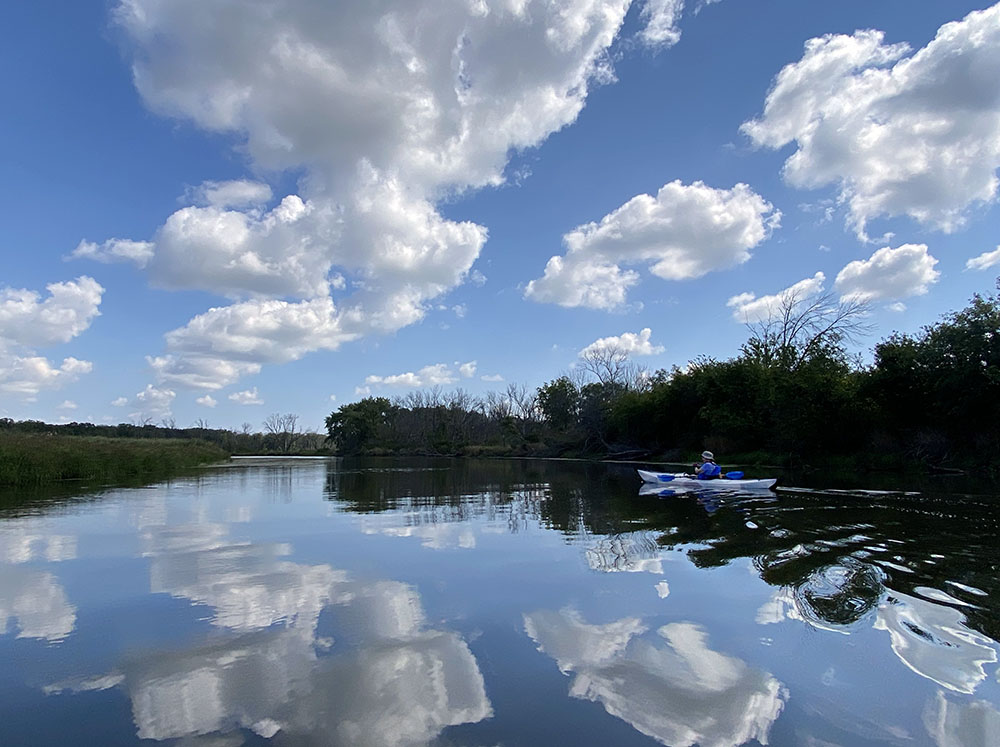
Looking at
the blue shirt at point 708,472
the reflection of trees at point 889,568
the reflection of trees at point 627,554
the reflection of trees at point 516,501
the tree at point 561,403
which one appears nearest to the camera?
the reflection of trees at point 889,568

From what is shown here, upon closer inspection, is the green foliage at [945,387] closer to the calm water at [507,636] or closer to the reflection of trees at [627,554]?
the calm water at [507,636]

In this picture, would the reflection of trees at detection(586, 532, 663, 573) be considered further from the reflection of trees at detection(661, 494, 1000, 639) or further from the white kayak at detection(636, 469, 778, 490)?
the white kayak at detection(636, 469, 778, 490)

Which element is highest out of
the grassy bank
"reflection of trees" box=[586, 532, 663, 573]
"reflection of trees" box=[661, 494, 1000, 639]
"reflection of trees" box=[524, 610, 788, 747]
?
the grassy bank

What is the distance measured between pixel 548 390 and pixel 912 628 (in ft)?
235

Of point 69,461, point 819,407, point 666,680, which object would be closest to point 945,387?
point 819,407

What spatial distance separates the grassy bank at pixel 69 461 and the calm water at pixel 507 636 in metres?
11.9

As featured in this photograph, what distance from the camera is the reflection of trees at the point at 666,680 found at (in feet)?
13.0

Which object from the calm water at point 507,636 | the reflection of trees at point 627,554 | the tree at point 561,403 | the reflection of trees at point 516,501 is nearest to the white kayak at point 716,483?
the reflection of trees at point 516,501

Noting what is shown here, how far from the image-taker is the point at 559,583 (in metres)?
7.70

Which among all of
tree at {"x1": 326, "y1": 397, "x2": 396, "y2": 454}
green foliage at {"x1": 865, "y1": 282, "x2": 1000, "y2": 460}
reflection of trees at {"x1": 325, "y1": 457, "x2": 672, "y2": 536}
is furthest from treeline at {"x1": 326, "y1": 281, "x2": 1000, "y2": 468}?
tree at {"x1": 326, "y1": 397, "x2": 396, "y2": 454}

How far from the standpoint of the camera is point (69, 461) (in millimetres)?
23875

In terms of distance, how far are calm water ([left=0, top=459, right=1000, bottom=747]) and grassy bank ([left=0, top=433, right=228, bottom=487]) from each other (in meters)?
11.9

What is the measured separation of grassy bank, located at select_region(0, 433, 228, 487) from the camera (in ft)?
68.7

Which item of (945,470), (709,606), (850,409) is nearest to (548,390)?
(850,409)
